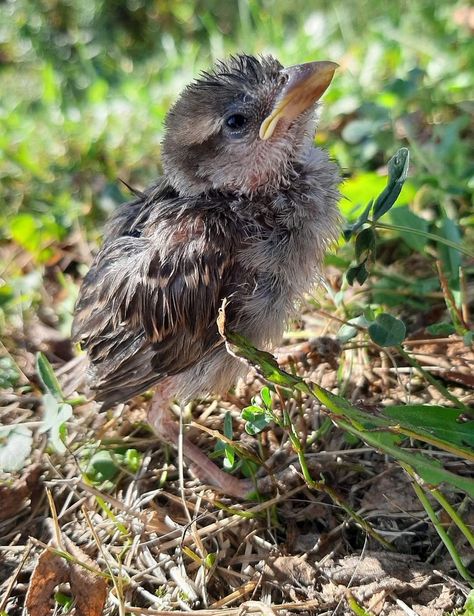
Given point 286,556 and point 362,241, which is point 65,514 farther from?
point 362,241

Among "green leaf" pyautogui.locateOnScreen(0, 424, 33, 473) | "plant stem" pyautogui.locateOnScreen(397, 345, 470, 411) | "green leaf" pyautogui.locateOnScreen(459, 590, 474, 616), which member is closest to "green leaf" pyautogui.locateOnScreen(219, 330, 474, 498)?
"green leaf" pyautogui.locateOnScreen(459, 590, 474, 616)

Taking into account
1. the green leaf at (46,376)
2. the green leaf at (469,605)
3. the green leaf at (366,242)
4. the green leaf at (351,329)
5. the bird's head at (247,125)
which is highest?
the bird's head at (247,125)

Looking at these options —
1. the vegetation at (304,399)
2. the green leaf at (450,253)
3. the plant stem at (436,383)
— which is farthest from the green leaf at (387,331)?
the green leaf at (450,253)

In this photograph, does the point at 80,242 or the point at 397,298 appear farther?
the point at 80,242

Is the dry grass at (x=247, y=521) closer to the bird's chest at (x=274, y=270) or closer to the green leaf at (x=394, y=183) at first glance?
the bird's chest at (x=274, y=270)

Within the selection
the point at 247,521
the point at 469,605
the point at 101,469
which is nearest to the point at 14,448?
the point at 101,469

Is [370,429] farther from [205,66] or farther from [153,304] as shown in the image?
[205,66]

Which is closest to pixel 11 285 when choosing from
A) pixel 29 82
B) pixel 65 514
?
pixel 65 514
